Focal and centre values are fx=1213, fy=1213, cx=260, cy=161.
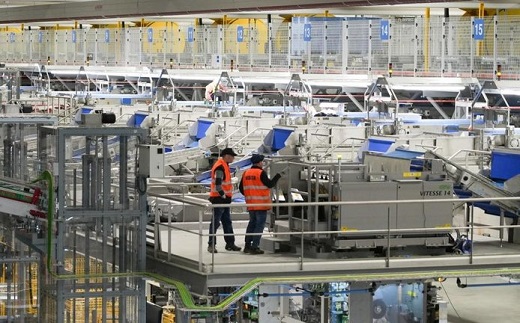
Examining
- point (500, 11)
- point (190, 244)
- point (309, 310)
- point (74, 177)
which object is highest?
point (500, 11)

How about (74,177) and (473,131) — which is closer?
(74,177)

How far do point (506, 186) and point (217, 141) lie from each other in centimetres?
1101

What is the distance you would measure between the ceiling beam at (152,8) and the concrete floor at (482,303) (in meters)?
5.33

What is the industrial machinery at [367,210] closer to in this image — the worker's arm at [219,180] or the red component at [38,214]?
the worker's arm at [219,180]

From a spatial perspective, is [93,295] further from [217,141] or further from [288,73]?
[288,73]

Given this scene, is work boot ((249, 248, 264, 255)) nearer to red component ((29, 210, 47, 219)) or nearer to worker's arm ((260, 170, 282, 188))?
worker's arm ((260, 170, 282, 188))

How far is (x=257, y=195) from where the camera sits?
1318cm

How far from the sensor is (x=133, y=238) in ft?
42.1

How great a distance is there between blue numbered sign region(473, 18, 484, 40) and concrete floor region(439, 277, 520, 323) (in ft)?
17.3

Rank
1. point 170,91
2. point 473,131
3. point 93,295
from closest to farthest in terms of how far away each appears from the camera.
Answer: point 93,295
point 473,131
point 170,91

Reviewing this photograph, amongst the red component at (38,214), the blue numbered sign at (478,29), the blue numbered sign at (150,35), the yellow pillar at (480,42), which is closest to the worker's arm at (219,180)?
the red component at (38,214)

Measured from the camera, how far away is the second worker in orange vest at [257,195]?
13.1m

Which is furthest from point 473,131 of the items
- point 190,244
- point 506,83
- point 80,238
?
point 80,238

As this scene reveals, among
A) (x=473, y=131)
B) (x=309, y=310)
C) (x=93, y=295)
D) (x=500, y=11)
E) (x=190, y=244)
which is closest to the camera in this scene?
(x=93, y=295)
